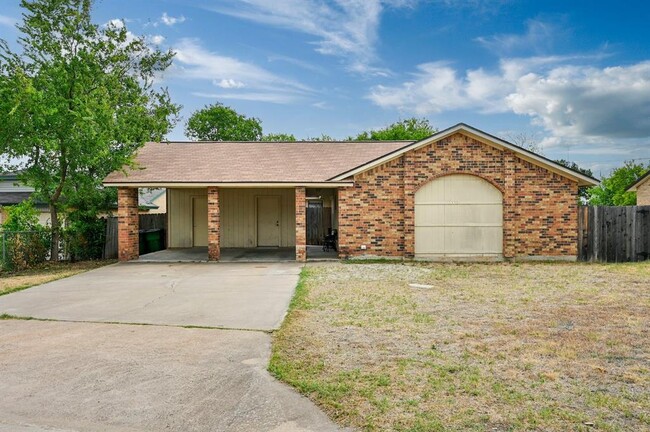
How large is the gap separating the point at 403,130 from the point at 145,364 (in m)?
42.3

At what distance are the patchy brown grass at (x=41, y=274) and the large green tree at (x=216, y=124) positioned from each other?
3468 cm

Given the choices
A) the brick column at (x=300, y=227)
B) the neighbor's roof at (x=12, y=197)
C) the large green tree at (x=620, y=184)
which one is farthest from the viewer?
the large green tree at (x=620, y=184)

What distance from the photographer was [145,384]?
14.9ft

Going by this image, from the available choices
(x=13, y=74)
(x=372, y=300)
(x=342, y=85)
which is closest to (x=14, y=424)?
(x=372, y=300)

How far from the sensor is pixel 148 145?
64.0 feet

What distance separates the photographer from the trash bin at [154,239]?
18047mm

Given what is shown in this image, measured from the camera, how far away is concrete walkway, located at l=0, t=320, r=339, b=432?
148 inches

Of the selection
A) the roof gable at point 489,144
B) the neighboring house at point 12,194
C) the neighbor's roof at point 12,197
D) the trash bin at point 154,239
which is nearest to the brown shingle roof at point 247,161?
the roof gable at point 489,144

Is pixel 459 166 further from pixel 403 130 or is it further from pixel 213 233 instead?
pixel 403 130

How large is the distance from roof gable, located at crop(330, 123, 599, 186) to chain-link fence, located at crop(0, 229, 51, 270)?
947 centimetres

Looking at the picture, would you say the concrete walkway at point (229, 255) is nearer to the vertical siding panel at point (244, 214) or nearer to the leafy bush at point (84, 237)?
the vertical siding panel at point (244, 214)

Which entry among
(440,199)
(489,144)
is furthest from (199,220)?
(489,144)

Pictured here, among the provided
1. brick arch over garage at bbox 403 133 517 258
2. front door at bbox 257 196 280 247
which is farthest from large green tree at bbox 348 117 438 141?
brick arch over garage at bbox 403 133 517 258

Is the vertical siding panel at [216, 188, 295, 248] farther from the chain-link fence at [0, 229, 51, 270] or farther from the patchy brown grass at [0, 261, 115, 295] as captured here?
the chain-link fence at [0, 229, 51, 270]
